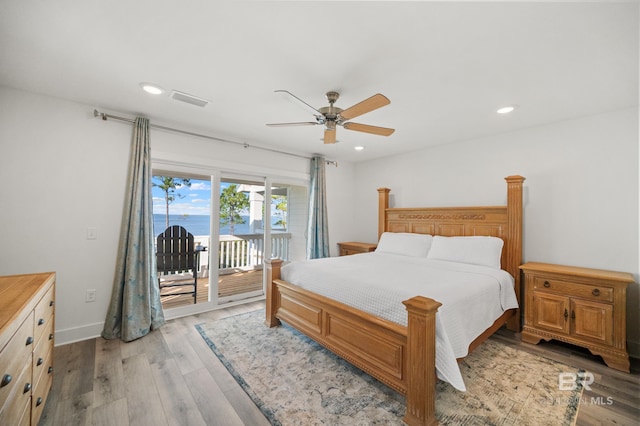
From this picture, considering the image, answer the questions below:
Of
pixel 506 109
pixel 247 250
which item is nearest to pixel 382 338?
pixel 506 109

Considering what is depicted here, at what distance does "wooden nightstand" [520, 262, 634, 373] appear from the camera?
2.26m

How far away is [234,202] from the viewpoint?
165 inches

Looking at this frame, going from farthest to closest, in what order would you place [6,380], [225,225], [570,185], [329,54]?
[225,225] → [570,185] → [329,54] → [6,380]

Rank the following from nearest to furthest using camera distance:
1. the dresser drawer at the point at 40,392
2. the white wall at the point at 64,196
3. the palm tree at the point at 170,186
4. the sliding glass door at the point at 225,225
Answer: the dresser drawer at the point at 40,392
the white wall at the point at 64,196
the palm tree at the point at 170,186
the sliding glass door at the point at 225,225

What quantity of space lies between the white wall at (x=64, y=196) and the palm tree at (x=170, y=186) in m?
0.44

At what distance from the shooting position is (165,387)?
1.97 m

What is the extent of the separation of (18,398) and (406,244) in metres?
3.73

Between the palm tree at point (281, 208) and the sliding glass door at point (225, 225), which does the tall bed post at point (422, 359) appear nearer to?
the sliding glass door at point (225, 225)

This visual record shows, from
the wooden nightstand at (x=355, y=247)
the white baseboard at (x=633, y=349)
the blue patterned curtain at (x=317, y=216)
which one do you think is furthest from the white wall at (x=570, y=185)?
the blue patterned curtain at (x=317, y=216)

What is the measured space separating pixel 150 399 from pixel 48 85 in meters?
2.79

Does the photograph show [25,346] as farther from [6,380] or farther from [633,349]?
[633,349]

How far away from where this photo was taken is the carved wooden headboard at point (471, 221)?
3064 mm

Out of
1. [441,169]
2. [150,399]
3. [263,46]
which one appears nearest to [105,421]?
[150,399]

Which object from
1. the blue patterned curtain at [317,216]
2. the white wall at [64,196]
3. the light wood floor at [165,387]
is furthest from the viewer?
the blue patterned curtain at [317,216]
